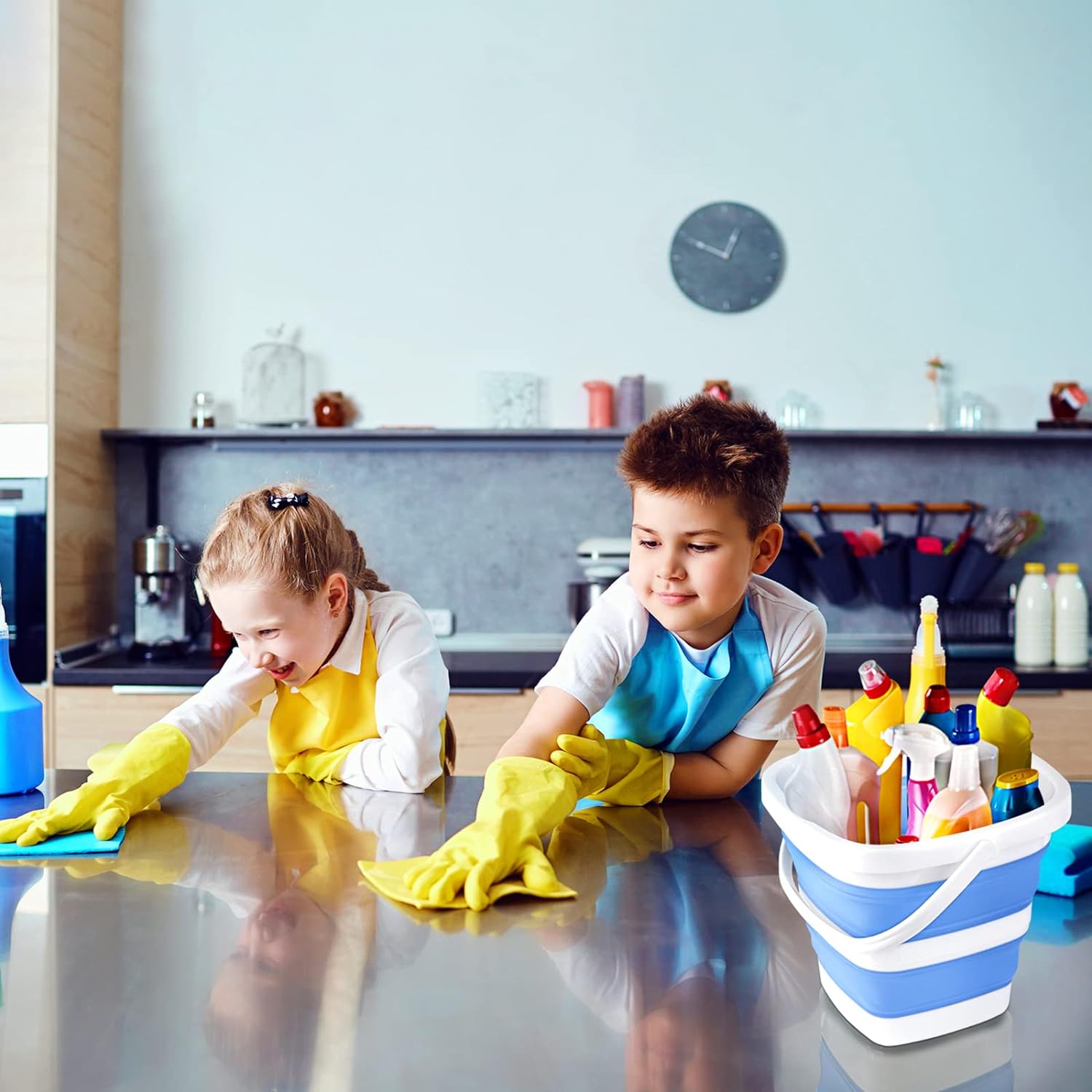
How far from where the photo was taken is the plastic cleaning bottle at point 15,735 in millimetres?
1261

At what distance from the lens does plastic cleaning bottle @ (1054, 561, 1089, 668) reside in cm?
273

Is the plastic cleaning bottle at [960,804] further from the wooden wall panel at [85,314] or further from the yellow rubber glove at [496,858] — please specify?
the wooden wall panel at [85,314]

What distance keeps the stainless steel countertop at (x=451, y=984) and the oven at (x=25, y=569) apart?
70.6 inches

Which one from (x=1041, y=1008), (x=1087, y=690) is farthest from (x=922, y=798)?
(x=1087, y=690)

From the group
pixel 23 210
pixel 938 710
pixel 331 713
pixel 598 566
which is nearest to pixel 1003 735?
pixel 938 710

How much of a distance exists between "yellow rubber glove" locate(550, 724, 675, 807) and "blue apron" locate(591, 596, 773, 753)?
0.15ft

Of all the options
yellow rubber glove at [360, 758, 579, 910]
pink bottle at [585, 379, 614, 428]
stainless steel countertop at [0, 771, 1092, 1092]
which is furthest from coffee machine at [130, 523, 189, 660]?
yellow rubber glove at [360, 758, 579, 910]

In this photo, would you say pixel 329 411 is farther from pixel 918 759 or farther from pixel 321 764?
pixel 918 759

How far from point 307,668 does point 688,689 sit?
479mm

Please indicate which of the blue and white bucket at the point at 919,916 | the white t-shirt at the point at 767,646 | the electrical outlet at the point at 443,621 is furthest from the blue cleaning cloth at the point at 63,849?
the electrical outlet at the point at 443,621

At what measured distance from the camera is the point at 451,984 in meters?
0.77

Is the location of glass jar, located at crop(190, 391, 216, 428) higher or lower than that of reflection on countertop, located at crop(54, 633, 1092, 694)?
higher

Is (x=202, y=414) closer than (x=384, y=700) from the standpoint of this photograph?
No

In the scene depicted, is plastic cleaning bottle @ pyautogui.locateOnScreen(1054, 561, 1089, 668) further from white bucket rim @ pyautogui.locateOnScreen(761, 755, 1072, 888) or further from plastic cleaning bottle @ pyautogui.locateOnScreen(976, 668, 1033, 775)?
white bucket rim @ pyautogui.locateOnScreen(761, 755, 1072, 888)
